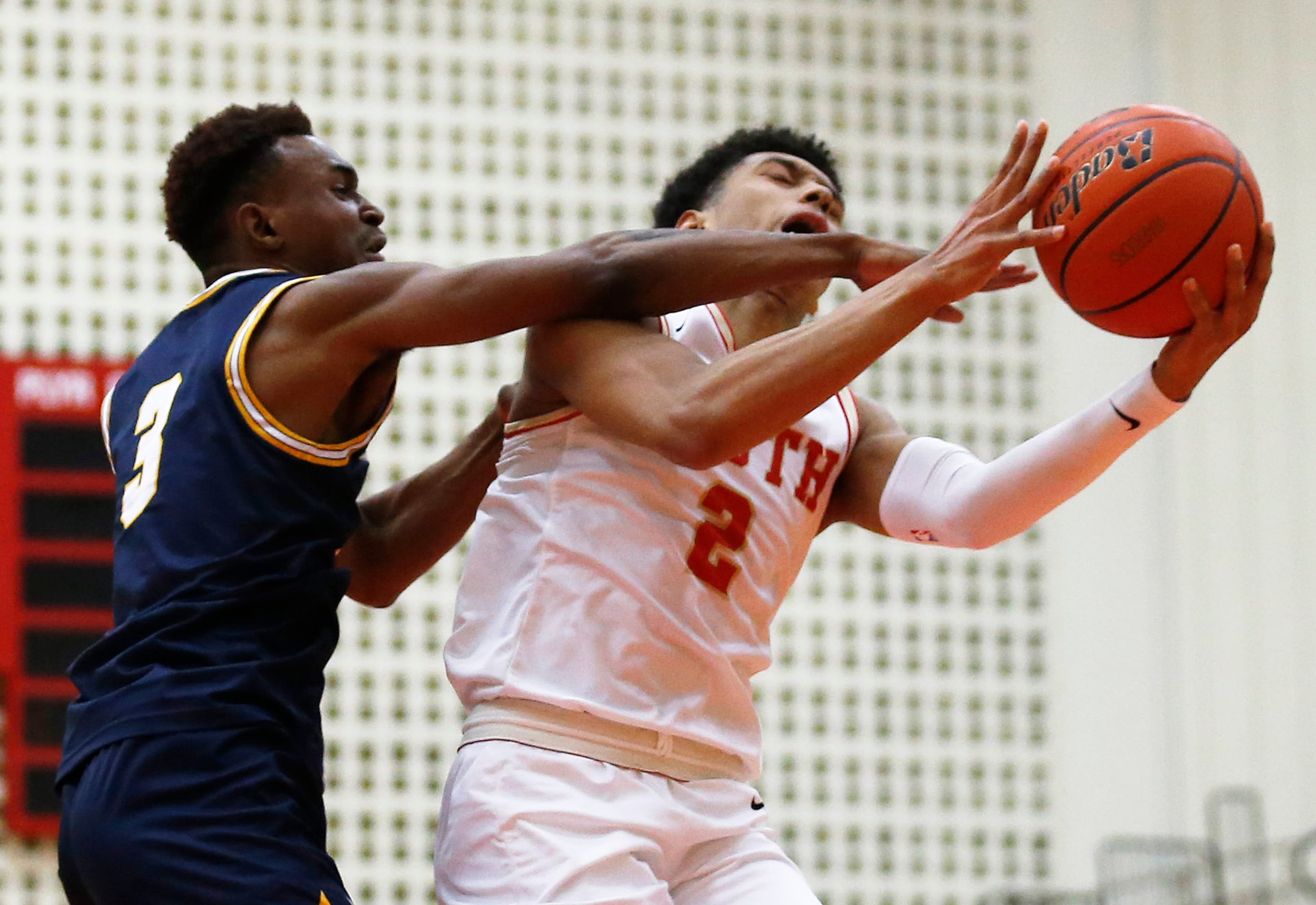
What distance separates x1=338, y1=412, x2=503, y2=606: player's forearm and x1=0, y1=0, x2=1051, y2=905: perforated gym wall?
14.3 ft

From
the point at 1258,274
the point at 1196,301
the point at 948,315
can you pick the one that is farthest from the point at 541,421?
the point at 1258,274

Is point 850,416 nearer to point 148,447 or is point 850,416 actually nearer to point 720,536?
point 720,536

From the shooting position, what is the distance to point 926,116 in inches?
372

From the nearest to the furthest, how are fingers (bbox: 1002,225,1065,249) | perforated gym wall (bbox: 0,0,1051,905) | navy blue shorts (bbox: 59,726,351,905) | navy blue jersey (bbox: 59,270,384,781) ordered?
navy blue shorts (bbox: 59,726,351,905) < navy blue jersey (bbox: 59,270,384,781) < fingers (bbox: 1002,225,1065,249) < perforated gym wall (bbox: 0,0,1051,905)

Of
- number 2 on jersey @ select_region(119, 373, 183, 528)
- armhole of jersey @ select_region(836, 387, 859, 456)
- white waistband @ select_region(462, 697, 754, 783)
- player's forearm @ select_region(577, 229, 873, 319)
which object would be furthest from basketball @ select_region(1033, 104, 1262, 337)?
number 2 on jersey @ select_region(119, 373, 183, 528)

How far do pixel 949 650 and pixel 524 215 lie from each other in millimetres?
3227

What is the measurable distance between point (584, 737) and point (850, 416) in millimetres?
1052

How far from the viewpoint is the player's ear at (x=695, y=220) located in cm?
399

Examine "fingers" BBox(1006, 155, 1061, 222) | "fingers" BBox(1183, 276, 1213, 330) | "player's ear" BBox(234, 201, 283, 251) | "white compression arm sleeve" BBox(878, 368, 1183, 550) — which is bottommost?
"white compression arm sleeve" BBox(878, 368, 1183, 550)

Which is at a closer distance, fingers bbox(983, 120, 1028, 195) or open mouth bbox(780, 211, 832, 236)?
fingers bbox(983, 120, 1028, 195)

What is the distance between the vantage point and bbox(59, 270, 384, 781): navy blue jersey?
9.42 feet

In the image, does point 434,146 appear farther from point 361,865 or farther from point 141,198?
point 361,865

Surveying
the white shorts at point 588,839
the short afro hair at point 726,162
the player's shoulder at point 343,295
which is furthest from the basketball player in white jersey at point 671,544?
the short afro hair at point 726,162

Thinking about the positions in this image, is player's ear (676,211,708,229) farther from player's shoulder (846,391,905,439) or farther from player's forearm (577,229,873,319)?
player's forearm (577,229,873,319)
